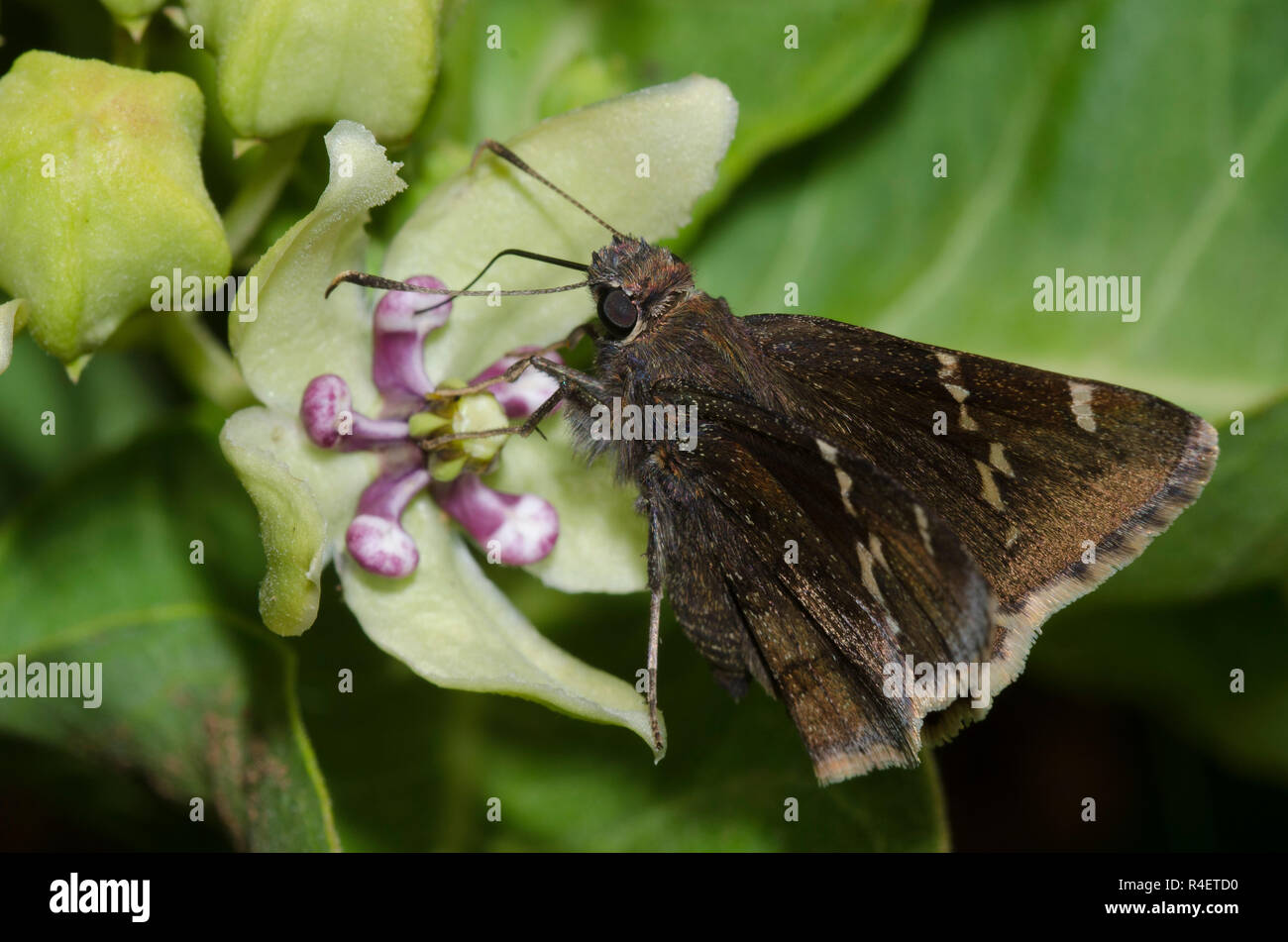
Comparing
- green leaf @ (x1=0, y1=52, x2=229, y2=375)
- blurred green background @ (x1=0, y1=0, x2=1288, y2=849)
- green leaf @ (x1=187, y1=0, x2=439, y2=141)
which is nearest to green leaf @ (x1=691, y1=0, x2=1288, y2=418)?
blurred green background @ (x1=0, y1=0, x2=1288, y2=849)

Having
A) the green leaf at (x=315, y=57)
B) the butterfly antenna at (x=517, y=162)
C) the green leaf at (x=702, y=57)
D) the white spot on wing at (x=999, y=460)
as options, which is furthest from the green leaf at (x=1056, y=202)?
the green leaf at (x=315, y=57)

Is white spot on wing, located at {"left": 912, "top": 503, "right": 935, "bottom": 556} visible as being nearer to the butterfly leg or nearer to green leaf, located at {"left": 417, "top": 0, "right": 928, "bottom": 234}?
the butterfly leg

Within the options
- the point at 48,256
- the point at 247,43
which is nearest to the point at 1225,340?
the point at 247,43

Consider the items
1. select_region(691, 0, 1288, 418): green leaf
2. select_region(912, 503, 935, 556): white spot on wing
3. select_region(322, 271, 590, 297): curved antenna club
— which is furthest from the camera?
select_region(691, 0, 1288, 418): green leaf

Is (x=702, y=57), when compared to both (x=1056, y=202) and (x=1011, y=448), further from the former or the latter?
(x=1011, y=448)

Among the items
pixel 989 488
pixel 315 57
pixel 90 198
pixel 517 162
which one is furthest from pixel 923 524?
pixel 90 198
